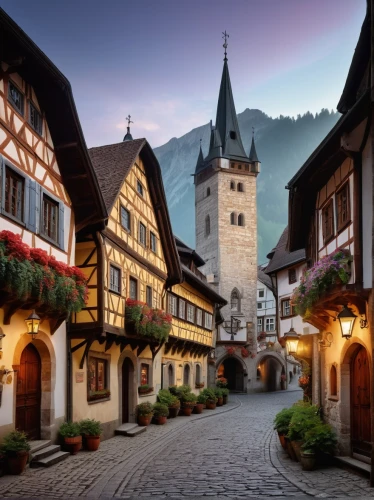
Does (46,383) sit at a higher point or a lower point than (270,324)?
lower

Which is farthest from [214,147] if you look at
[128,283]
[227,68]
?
[128,283]

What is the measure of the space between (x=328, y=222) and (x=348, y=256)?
2.47 meters

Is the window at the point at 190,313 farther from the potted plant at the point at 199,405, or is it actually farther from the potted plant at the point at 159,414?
the potted plant at the point at 159,414

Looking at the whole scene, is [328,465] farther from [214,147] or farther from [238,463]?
[214,147]

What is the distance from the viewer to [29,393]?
14.3 meters

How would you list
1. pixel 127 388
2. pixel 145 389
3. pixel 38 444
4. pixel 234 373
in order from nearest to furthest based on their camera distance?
pixel 38 444 → pixel 127 388 → pixel 145 389 → pixel 234 373

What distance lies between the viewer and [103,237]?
1770 centimetres

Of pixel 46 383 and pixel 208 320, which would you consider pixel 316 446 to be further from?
pixel 208 320

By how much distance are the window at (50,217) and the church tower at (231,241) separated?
121 feet

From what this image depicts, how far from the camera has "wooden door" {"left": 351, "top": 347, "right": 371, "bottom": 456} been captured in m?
12.3

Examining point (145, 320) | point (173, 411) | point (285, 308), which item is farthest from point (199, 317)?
point (145, 320)

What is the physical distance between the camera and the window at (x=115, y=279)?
1859 cm

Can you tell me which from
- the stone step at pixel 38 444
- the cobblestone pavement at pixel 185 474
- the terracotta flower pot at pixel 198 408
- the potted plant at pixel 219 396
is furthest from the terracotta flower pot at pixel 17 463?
the potted plant at pixel 219 396

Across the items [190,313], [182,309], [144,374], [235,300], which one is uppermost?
[235,300]
